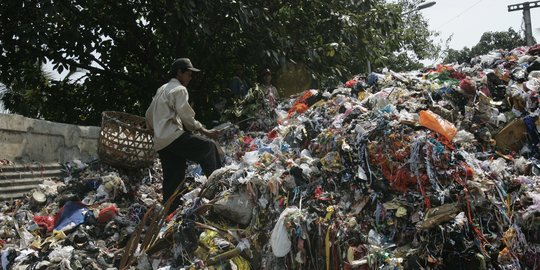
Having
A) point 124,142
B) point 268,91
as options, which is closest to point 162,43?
point 268,91

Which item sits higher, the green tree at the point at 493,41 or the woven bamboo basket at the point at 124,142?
the woven bamboo basket at the point at 124,142

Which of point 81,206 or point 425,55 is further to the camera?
point 425,55

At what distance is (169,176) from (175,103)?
610 mm

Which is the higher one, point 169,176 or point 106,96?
point 106,96

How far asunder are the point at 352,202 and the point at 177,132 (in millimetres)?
1452

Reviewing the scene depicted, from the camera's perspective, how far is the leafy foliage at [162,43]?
6492mm

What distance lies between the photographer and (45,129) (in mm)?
5105

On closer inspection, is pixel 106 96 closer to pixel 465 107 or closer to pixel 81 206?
pixel 81 206

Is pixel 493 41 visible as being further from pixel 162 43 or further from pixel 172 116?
pixel 172 116

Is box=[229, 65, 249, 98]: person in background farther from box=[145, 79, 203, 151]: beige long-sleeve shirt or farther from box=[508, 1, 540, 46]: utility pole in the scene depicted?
box=[508, 1, 540, 46]: utility pole

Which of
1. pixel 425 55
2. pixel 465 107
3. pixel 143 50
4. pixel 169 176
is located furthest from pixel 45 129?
pixel 425 55

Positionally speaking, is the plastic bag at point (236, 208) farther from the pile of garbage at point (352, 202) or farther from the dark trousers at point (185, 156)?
the dark trousers at point (185, 156)

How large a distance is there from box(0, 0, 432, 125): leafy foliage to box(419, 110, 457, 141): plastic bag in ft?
11.2

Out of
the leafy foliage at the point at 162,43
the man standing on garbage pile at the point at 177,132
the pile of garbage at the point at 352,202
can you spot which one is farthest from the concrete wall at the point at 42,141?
the man standing on garbage pile at the point at 177,132
